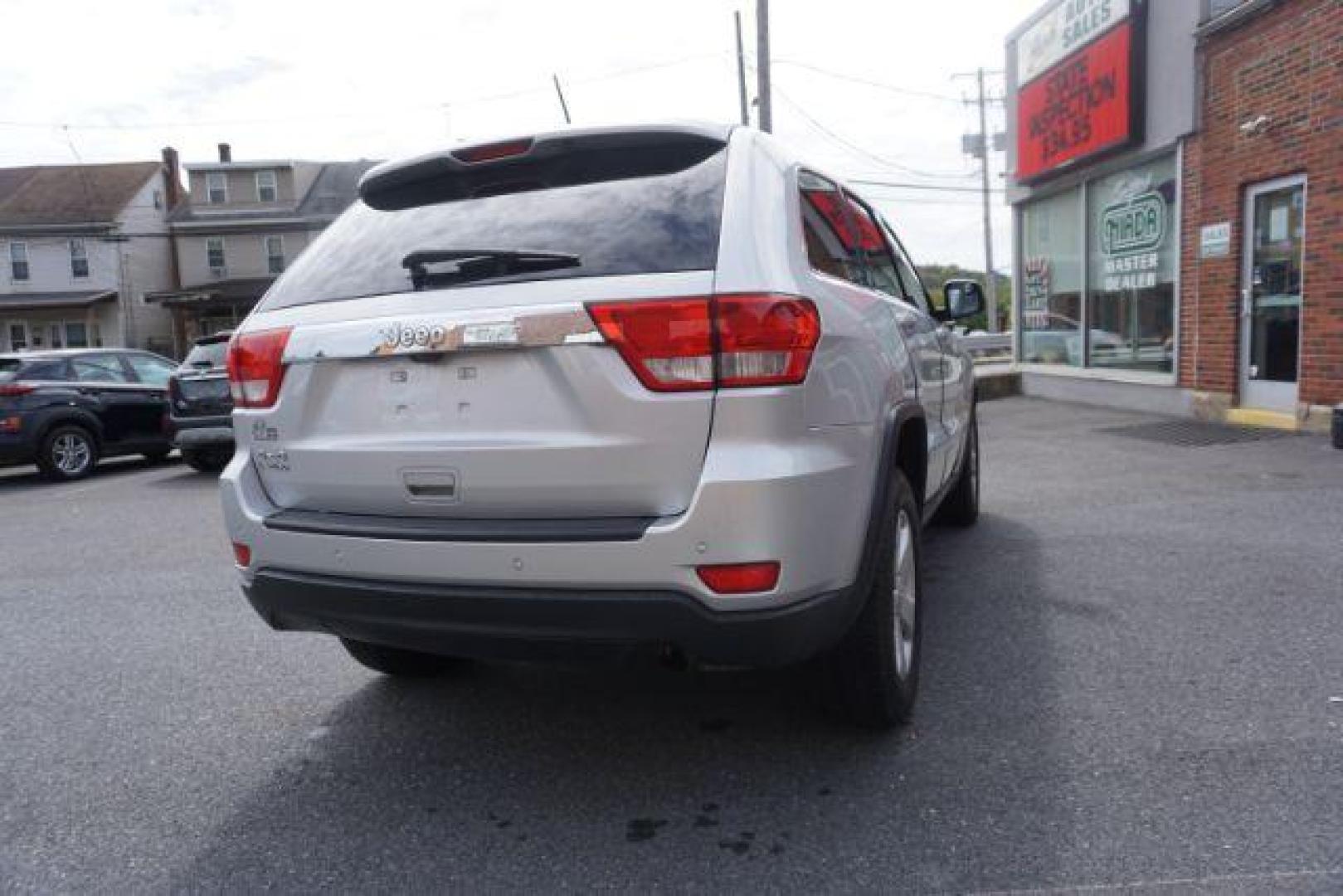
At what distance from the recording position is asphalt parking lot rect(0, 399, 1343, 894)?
2439mm

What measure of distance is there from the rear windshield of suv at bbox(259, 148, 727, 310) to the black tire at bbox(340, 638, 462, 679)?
1.25 m

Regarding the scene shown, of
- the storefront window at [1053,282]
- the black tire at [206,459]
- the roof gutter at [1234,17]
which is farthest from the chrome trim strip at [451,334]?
the storefront window at [1053,282]

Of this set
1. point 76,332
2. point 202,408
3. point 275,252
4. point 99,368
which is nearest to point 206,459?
point 202,408

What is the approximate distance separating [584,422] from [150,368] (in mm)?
11646

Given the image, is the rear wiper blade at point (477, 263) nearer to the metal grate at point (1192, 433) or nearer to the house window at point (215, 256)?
the metal grate at point (1192, 433)

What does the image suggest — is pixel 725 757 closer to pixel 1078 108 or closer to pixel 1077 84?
pixel 1078 108

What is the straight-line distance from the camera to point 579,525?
2430mm

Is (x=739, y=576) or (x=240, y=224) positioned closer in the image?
(x=739, y=576)

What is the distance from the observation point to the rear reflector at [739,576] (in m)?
2.34

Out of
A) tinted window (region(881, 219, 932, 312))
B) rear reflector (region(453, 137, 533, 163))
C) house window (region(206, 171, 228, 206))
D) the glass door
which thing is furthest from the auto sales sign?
house window (region(206, 171, 228, 206))

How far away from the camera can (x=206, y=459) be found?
10.9m

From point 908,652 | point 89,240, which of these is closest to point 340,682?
point 908,652

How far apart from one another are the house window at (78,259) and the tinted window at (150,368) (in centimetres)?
2861

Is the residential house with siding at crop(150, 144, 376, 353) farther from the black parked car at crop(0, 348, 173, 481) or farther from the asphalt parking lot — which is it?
the asphalt parking lot
